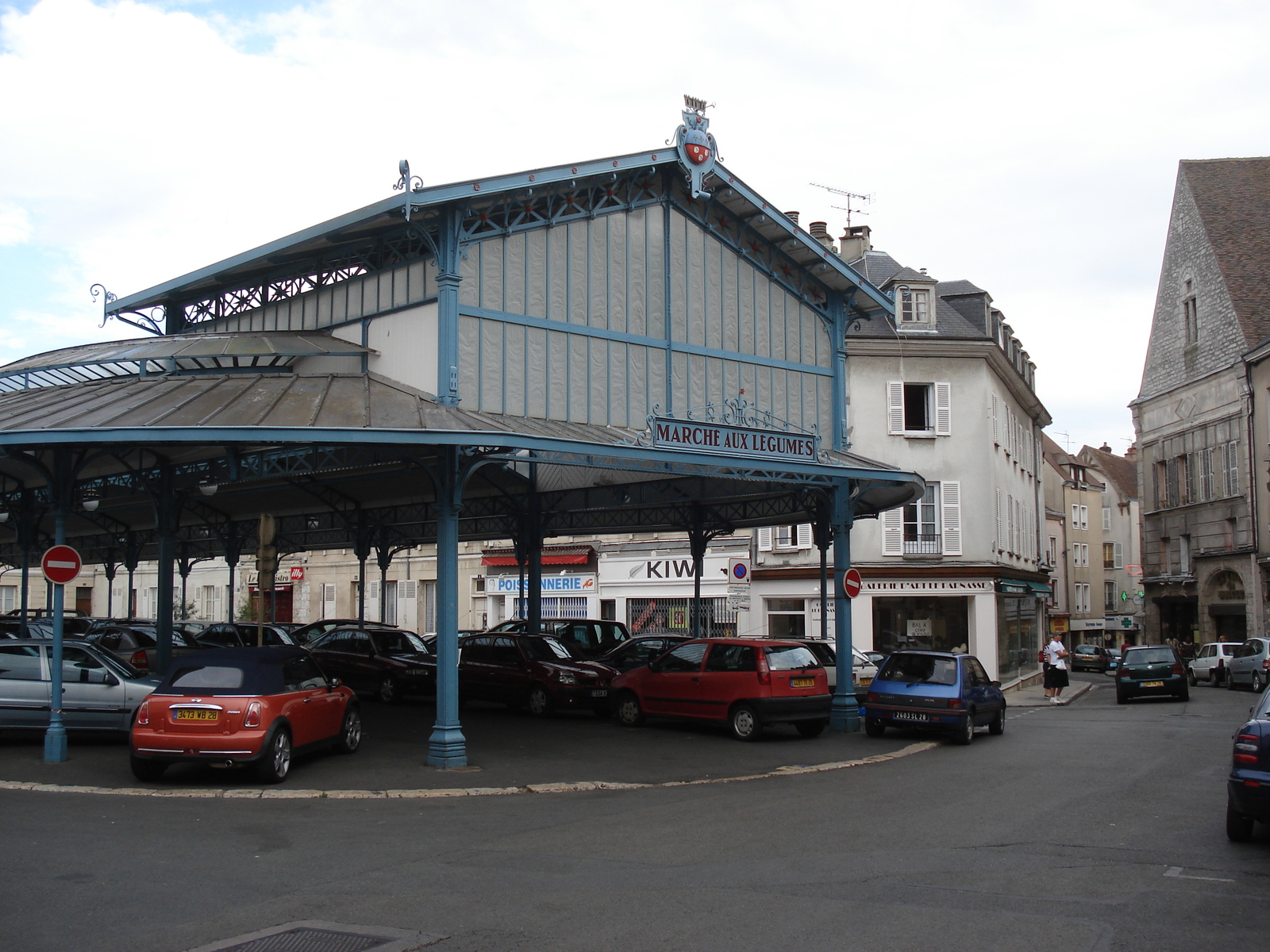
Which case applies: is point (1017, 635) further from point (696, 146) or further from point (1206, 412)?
point (696, 146)

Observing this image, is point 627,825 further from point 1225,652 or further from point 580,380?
point 1225,652

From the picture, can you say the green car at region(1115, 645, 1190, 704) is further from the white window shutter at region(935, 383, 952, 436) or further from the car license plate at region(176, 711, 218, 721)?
the car license plate at region(176, 711, 218, 721)

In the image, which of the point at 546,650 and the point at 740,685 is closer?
the point at 740,685

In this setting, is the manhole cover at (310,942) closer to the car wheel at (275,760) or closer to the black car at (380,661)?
the car wheel at (275,760)

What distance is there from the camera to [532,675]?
21391mm

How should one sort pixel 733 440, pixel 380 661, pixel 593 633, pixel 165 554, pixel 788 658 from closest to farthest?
pixel 788 658 → pixel 733 440 → pixel 165 554 → pixel 380 661 → pixel 593 633

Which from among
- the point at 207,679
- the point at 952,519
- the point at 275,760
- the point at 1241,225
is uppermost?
the point at 1241,225

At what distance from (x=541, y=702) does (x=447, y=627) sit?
705 centimetres

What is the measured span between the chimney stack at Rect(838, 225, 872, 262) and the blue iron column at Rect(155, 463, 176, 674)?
95.8 feet

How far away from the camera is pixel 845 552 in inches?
803

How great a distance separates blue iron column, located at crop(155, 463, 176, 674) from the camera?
63.2 feet

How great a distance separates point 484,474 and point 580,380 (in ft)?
22.6

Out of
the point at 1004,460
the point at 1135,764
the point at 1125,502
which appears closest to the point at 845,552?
the point at 1135,764

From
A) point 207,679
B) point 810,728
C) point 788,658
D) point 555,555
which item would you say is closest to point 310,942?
point 207,679
